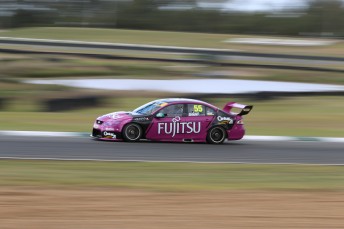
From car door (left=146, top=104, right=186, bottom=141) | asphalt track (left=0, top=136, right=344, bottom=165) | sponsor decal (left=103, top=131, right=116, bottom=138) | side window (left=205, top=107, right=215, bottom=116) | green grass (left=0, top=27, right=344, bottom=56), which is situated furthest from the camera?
green grass (left=0, top=27, right=344, bottom=56)

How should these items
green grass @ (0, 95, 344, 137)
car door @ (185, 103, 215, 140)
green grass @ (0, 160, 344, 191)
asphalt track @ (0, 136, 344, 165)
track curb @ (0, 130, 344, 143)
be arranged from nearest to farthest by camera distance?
green grass @ (0, 160, 344, 191)
asphalt track @ (0, 136, 344, 165)
car door @ (185, 103, 215, 140)
track curb @ (0, 130, 344, 143)
green grass @ (0, 95, 344, 137)

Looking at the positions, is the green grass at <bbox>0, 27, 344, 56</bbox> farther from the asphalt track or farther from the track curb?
the asphalt track

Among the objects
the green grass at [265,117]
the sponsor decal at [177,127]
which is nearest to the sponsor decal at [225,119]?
the sponsor decal at [177,127]

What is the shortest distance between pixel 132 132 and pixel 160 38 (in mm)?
38340

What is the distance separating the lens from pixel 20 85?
2639 cm

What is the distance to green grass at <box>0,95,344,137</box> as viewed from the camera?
63.0 ft

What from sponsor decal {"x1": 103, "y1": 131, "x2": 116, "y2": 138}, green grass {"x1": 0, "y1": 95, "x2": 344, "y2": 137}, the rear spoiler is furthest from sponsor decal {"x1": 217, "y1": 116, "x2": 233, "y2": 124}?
green grass {"x1": 0, "y1": 95, "x2": 344, "y2": 137}

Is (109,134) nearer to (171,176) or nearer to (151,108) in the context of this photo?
(151,108)

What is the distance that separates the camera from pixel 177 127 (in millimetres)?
15516

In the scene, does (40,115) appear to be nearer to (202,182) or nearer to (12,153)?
(12,153)

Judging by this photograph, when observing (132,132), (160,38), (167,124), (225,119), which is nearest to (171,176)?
(132,132)

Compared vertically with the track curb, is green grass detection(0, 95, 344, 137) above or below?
below

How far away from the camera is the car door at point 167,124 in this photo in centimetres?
1538

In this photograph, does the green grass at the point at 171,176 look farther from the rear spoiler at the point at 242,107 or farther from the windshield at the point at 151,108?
the windshield at the point at 151,108
